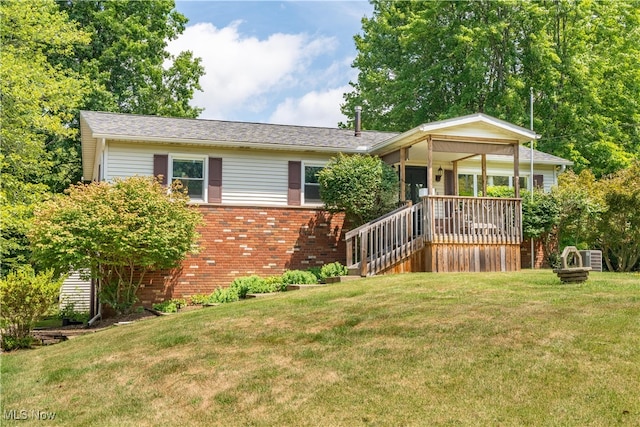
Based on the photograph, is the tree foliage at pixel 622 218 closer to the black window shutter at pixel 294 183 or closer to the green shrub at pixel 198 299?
the black window shutter at pixel 294 183

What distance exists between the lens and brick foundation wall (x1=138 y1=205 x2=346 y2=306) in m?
16.9

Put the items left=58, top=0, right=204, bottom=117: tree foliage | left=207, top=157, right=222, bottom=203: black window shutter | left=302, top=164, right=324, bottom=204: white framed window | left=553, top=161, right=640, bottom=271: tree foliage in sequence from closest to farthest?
1. left=207, top=157, right=222, bottom=203: black window shutter
2. left=553, top=161, right=640, bottom=271: tree foliage
3. left=302, top=164, right=324, bottom=204: white framed window
4. left=58, top=0, right=204, bottom=117: tree foliage

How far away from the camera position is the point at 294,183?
18.2 metres

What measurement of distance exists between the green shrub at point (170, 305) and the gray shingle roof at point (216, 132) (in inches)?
164

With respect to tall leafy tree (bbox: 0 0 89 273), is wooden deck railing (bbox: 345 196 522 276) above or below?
below

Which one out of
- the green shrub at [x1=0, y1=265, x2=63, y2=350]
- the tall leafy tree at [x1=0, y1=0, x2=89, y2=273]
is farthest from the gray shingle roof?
the green shrub at [x1=0, y1=265, x2=63, y2=350]

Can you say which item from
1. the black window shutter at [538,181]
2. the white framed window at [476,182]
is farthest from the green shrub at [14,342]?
the black window shutter at [538,181]

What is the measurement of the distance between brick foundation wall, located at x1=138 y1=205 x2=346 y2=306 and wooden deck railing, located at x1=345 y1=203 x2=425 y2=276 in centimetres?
214

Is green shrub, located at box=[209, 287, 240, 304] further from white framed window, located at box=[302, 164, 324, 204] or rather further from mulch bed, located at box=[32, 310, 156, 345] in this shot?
white framed window, located at box=[302, 164, 324, 204]

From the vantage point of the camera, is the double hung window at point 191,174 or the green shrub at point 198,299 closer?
the green shrub at point 198,299

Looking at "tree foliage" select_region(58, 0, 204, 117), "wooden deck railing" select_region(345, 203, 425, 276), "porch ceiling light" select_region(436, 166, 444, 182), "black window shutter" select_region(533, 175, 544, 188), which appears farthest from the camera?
"tree foliage" select_region(58, 0, 204, 117)

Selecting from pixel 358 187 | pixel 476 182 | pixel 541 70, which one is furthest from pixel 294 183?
pixel 541 70

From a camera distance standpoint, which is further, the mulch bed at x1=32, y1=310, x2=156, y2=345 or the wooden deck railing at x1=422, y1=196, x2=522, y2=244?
the wooden deck railing at x1=422, y1=196, x2=522, y2=244

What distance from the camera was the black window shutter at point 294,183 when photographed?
59.7ft
